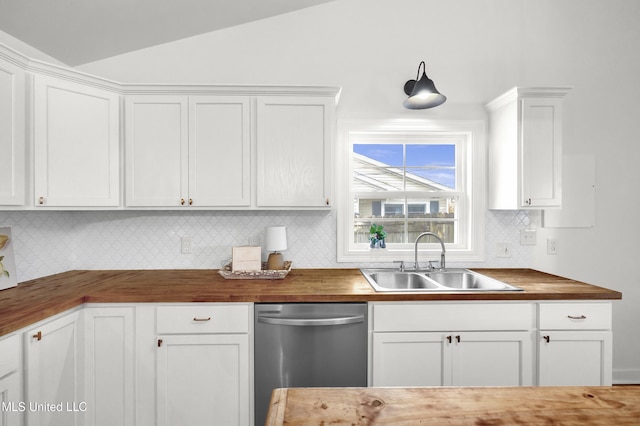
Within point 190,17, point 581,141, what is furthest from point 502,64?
point 190,17

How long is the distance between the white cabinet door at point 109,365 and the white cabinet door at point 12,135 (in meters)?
0.75

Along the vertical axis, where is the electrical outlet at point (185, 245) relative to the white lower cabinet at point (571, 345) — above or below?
above

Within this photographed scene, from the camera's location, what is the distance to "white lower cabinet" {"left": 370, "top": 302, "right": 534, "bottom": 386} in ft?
6.16

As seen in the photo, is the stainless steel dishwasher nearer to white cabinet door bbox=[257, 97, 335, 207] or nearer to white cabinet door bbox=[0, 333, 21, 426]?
white cabinet door bbox=[257, 97, 335, 207]

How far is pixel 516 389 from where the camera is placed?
0.91 meters

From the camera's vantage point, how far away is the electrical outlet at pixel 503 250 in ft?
8.62

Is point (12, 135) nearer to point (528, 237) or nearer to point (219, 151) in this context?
point (219, 151)

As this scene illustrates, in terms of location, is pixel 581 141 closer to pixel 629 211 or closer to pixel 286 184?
pixel 629 211

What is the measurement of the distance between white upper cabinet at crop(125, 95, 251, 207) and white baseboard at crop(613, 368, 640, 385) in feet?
10.4

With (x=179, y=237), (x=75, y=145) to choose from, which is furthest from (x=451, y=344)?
(x=75, y=145)

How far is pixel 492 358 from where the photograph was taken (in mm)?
1896

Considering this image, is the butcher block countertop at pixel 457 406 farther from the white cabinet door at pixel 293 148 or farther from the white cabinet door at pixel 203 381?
the white cabinet door at pixel 293 148

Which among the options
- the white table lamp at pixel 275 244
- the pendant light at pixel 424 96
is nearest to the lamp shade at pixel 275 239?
the white table lamp at pixel 275 244

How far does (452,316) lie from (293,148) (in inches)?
56.1
